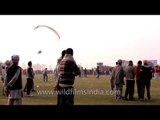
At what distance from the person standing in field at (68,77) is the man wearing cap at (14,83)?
3.69 ft

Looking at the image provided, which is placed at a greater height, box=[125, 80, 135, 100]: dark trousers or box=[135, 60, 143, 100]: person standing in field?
box=[135, 60, 143, 100]: person standing in field

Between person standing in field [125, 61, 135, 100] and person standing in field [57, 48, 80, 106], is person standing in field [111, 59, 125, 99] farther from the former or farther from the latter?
person standing in field [57, 48, 80, 106]

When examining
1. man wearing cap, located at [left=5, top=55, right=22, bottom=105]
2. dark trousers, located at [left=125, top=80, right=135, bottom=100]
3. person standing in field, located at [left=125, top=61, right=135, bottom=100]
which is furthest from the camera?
dark trousers, located at [left=125, top=80, right=135, bottom=100]

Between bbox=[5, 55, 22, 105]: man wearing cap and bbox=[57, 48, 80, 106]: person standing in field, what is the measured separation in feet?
3.69

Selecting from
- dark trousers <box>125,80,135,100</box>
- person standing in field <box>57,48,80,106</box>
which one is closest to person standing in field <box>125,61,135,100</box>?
dark trousers <box>125,80,135,100</box>

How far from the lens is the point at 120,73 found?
19.2 metres

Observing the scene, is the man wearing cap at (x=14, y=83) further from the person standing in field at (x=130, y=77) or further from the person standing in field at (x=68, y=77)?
the person standing in field at (x=130, y=77)

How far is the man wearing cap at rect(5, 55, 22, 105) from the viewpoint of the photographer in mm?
11586

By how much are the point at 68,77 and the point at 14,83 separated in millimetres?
1434

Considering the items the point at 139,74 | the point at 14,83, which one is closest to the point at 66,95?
the point at 14,83

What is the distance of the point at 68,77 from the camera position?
36.8 ft
